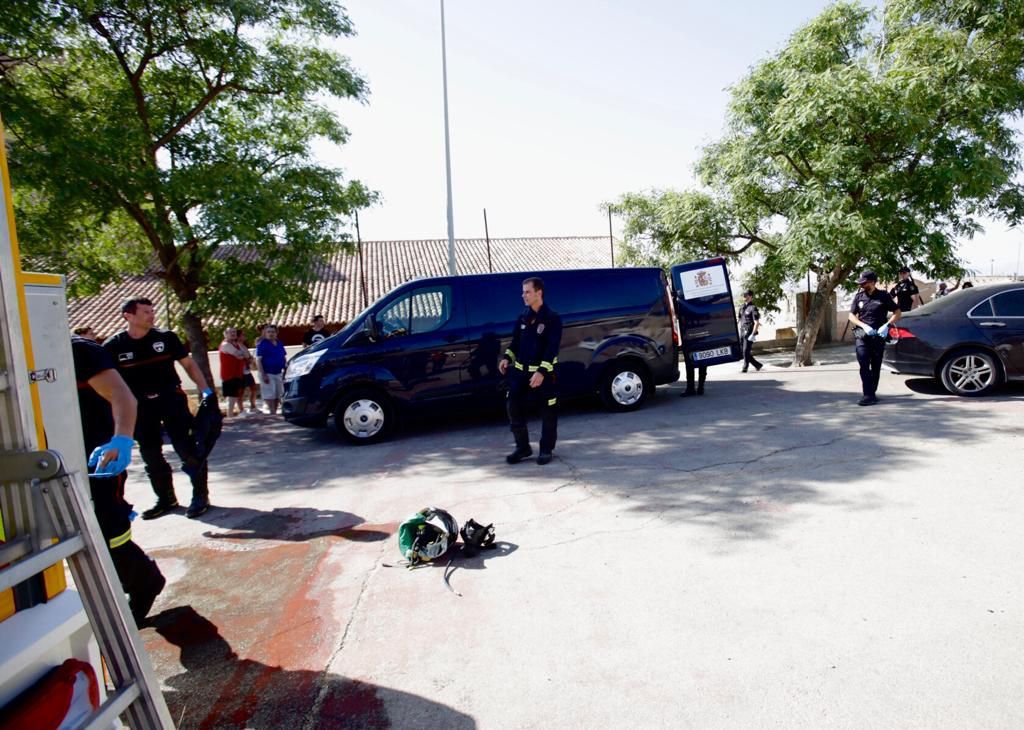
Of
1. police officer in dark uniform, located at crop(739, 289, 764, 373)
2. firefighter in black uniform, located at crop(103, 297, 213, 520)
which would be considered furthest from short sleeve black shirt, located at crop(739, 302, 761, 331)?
firefighter in black uniform, located at crop(103, 297, 213, 520)

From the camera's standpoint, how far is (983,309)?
26.5 ft

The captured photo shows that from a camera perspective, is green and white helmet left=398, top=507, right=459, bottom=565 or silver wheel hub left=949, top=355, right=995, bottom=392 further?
silver wheel hub left=949, top=355, right=995, bottom=392

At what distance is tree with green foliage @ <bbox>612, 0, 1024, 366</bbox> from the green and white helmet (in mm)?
9734

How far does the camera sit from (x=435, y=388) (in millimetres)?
8086

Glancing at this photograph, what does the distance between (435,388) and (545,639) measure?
17.1 ft

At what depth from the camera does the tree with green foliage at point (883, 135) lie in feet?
36.1

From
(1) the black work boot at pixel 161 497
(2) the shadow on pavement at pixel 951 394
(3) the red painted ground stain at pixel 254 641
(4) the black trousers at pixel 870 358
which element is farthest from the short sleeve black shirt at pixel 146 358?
(2) the shadow on pavement at pixel 951 394

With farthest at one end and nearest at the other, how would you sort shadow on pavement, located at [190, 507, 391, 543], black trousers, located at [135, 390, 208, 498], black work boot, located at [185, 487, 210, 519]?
1. black work boot, located at [185, 487, 210, 519]
2. black trousers, located at [135, 390, 208, 498]
3. shadow on pavement, located at [190, 507, 391, 543]

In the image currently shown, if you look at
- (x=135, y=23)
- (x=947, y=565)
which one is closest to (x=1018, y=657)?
(x=947, y=565)

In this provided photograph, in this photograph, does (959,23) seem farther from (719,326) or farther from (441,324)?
(441,324)

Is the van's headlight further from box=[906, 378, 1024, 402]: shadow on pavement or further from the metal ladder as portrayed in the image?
box=[906, 378, 1024, 402]: shadow on pavement

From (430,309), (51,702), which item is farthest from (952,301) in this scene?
(51,702)

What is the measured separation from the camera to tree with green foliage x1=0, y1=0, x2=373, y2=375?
354 inches

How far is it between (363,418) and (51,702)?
21.4ft
